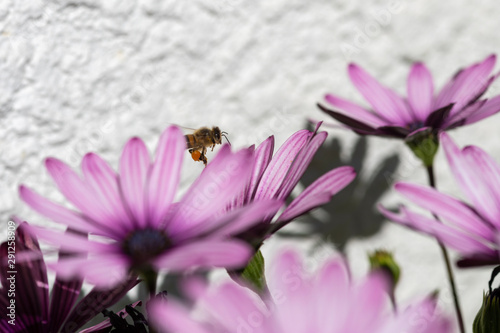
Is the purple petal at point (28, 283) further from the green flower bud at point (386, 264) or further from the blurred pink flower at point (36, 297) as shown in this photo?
the green flower bud at point (386, 264)

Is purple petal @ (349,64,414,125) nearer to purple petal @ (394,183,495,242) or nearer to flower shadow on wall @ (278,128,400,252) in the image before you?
flower shadow on wall @ (278,128,400,252)

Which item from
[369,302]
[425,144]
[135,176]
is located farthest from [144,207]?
[425,144]

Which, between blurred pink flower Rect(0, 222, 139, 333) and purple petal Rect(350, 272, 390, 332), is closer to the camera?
purple petal Rect(350, 272, 390, 332)

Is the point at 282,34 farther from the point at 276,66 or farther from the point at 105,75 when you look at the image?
the point at 105,75

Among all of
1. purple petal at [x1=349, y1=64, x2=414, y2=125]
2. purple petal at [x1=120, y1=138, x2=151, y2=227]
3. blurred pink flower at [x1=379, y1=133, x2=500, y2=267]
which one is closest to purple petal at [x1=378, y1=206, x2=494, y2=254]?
blurred pink flower at [x1=379, y1=133, x2=500, y2=267]

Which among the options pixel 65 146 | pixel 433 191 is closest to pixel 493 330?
pixel 433 191

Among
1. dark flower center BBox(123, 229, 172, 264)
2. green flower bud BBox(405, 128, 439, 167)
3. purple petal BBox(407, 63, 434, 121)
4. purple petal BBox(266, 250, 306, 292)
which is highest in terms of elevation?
purple petal BBox(407, 63, 434, 121)

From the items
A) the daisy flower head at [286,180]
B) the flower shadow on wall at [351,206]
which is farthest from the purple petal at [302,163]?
the flower shadow on wall at [351,206]
